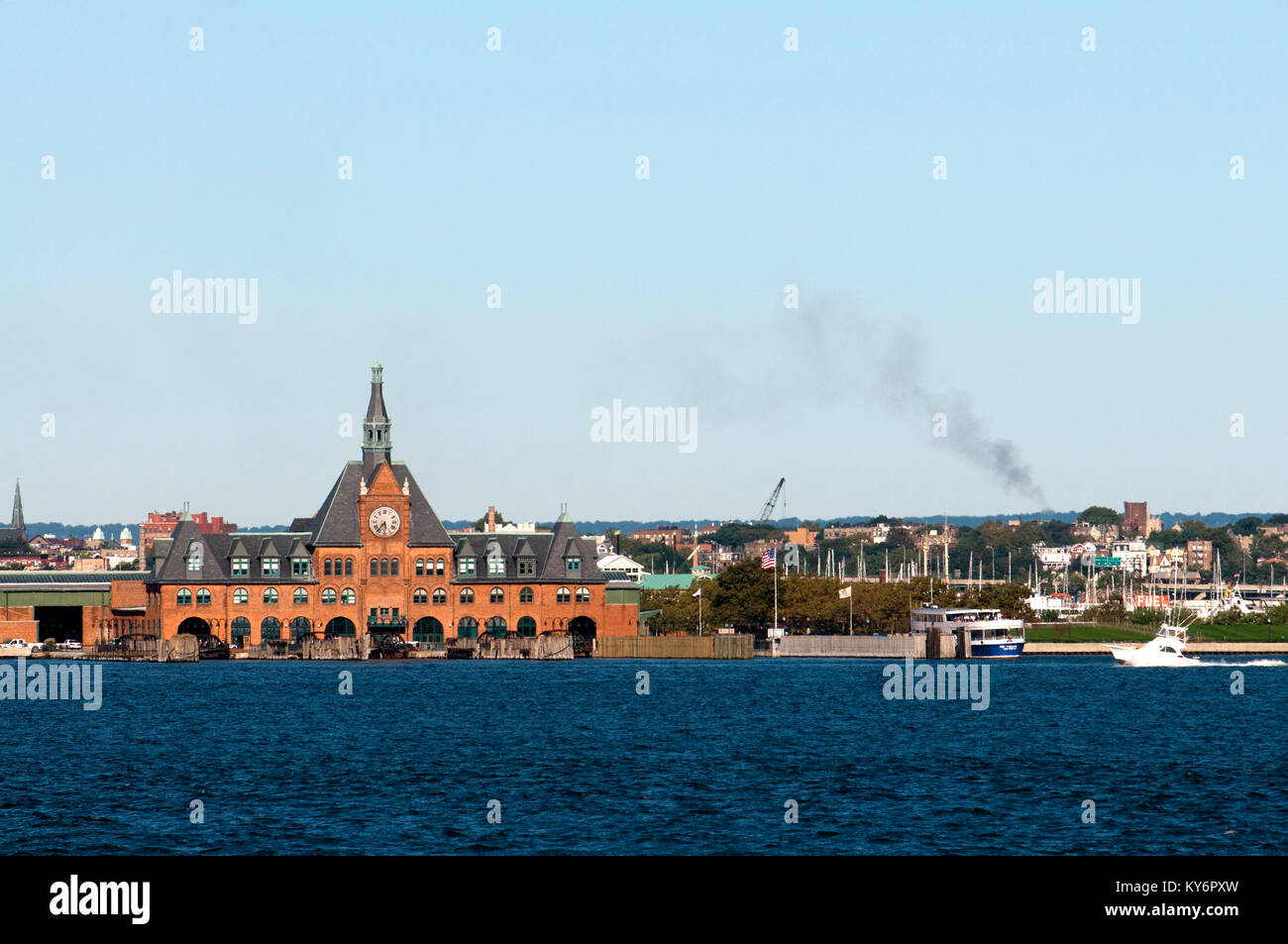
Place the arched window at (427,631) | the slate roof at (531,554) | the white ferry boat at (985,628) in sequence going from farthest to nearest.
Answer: the white ferry boat at (985,628), the arched window at (427,631), the slate roof at (531,554)

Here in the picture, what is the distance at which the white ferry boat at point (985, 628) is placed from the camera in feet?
562

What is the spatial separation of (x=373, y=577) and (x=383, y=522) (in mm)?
5423

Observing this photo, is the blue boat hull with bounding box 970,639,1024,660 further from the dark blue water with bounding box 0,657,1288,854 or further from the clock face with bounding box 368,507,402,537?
the clock face with bounding box 368,507,402,537

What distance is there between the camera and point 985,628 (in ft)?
566

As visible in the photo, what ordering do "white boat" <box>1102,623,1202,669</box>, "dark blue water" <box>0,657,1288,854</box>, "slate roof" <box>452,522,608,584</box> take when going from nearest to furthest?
"dark blue water" <box>0,657,1288,854</box> < "slate roof" <box>452,522,608,584</box> < "white boat" <box>1102,623,1202,669</box>

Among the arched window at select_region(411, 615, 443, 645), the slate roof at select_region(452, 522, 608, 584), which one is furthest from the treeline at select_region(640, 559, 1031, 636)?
the arched window at select_region(411, 615, 443, 645)

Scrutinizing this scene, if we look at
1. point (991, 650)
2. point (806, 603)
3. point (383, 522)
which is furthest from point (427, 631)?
point (991, 650)

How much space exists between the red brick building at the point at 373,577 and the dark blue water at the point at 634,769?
2730 cm

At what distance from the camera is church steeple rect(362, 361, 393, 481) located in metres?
166

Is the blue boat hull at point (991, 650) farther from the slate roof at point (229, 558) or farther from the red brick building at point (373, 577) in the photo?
the slate roof at point (229, 558)

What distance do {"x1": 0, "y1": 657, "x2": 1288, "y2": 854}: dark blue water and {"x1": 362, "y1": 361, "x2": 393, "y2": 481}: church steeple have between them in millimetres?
37771

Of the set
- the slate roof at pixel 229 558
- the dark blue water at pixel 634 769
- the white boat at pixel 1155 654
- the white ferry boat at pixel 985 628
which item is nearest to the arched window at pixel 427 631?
the slate roof at pixel 229 558

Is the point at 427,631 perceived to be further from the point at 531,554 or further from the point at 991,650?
the point at 991,650
